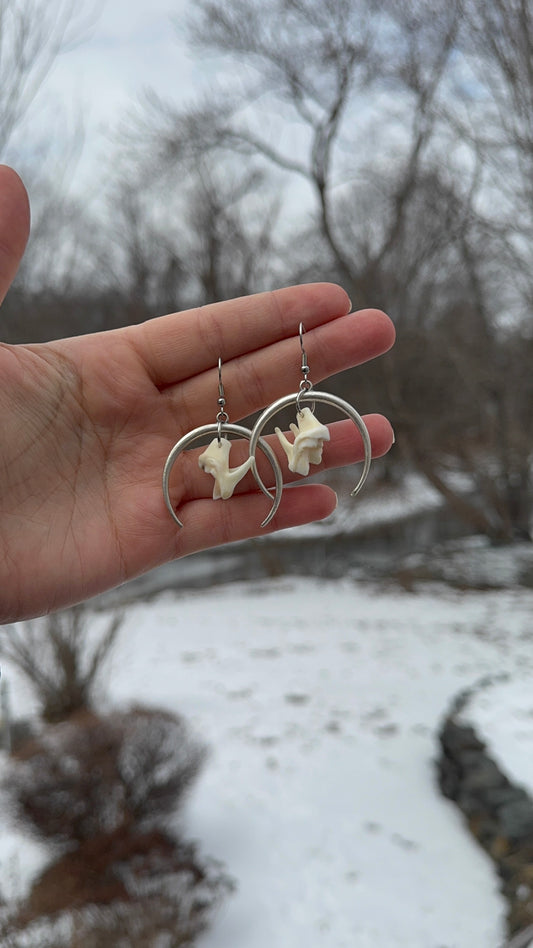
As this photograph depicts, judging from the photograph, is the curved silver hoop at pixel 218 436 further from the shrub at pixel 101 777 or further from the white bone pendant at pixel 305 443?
Result: the shrub at pixel 101 777

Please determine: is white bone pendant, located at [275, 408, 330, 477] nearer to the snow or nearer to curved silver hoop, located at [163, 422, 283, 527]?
curved silver hoop, located at [163, 422, 283, 527]

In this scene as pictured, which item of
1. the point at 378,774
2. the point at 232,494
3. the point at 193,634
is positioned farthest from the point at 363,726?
the point at 232,494

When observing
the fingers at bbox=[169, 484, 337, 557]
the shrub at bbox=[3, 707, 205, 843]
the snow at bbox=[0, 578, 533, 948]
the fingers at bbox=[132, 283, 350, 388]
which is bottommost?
the snow at bbox=[0, 578, 533, 948]

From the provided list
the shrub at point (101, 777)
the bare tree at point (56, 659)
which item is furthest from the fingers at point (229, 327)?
the bare tree at point (56, 659)

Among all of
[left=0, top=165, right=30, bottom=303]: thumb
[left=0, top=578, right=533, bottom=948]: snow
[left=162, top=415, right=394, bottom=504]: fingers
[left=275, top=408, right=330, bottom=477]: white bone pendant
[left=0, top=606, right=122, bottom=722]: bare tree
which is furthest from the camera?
[left=0, top=606, right=122, bottom=722]: bare tree

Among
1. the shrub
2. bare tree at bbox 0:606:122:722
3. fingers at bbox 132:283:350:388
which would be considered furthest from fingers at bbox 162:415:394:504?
bare tree at bbox 0:606:122:722

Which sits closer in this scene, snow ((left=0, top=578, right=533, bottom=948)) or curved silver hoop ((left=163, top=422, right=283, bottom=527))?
curved silver hoop ((left=163, top=422, right=283, bottom=527))

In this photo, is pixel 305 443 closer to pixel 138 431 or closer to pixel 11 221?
pixel 138 431
